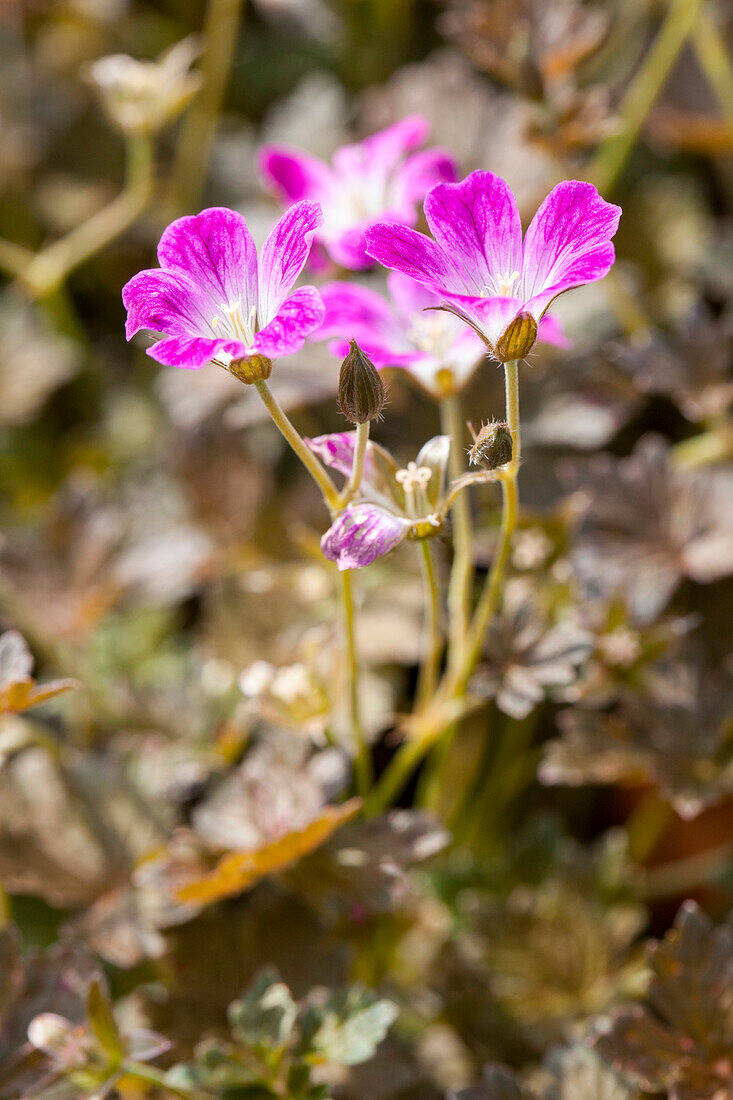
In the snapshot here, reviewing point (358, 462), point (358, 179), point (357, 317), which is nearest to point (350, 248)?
point (357, 317)

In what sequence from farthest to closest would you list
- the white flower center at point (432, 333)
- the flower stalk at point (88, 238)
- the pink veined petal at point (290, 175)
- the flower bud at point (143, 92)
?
the flower stalk at point (88, 238)
the flower bud at point (143, 92)
the pink veined petal at point (290, 175)
the white flower center at point (432, 333)

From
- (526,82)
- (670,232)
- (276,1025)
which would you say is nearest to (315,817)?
(276,1025)

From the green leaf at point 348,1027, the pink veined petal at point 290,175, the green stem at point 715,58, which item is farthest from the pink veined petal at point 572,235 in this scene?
the green stem at point 715,58

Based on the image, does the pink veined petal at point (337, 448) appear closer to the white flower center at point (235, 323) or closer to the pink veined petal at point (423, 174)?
the white flower center at point (235, 323)

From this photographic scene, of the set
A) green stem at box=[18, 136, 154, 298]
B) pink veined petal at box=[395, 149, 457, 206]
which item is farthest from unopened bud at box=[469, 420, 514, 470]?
green stem at box=[18, 136, 154, 298]

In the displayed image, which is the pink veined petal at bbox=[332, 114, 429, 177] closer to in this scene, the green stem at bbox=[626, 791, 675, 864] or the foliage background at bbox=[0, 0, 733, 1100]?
the foliage background at bbox=[0, 0, 733, 1100]

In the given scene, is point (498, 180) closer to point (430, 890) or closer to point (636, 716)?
point (636, 716)
